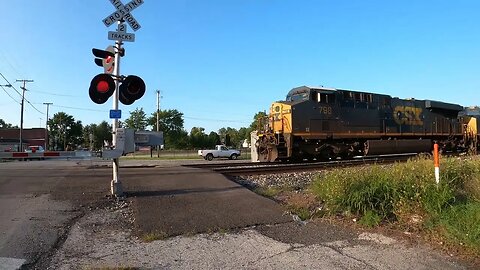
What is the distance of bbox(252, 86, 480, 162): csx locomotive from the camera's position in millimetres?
18578

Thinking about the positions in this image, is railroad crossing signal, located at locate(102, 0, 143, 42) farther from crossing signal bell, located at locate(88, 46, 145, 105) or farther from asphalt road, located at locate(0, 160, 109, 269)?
asphalt road, located at locate(0, 160, 109, 269)

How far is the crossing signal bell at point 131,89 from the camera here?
836cm

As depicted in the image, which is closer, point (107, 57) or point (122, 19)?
point (122, 19)

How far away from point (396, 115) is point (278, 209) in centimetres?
1734

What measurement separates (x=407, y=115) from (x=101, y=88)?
64.6 feet

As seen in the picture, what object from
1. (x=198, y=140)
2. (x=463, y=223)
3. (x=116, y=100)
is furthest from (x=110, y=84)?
(x=198, y=140)

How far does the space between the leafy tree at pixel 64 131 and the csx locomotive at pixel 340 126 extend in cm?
10117

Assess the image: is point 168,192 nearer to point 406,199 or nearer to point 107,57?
point 107,57

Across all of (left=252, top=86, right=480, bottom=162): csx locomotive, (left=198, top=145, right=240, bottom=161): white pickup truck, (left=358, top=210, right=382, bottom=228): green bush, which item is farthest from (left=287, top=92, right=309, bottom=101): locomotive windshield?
(left=198, top=145, right=240, bottom=161): white pickup truck

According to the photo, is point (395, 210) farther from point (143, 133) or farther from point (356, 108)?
point (356, 108)

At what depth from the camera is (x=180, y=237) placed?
558 cm

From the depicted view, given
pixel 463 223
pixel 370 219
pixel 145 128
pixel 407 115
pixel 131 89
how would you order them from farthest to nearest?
pixel 145 128 → pixel 407 115 → pixel 131 89 → pixel 370 219 → pixel 463 223

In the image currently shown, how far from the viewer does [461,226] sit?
5.23m

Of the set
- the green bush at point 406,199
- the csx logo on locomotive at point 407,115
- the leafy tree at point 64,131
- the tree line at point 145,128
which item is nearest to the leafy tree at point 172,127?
the tree line at point 145,128
